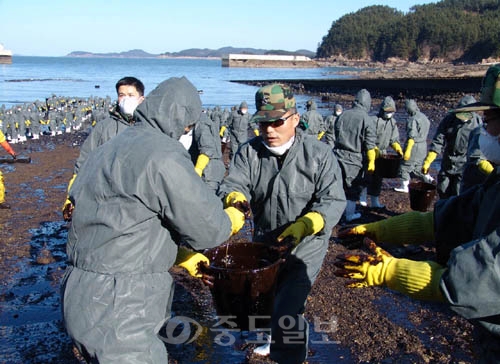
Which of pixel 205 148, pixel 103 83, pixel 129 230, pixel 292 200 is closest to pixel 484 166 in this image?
pixel 292 200

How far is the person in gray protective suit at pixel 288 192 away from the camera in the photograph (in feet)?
10.9

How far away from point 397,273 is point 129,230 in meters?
1.29

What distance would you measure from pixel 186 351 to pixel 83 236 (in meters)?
2.08

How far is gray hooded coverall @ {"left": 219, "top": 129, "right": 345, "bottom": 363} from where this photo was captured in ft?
11.0

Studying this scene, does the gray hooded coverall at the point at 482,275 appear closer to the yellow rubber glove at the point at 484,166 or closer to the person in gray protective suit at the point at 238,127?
the yellow rubber glove at the point at 484,166

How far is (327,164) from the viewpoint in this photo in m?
3.48

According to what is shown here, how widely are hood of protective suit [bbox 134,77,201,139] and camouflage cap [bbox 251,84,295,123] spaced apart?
2.71 feet

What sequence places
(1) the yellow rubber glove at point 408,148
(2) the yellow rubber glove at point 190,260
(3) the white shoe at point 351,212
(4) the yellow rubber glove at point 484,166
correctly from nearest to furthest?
(2) the yellow rubber glove at point 190,260, (4) the yellow rubber glove at point 484,166, (3) the white shoe at point 351,212, (1) the yellow rubber glove at point 408,148

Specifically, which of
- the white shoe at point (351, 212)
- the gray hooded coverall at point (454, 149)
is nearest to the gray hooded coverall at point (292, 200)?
the gray hooded coverall at point (454, 149)

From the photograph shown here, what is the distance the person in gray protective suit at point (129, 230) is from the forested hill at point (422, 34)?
101352 millimetres

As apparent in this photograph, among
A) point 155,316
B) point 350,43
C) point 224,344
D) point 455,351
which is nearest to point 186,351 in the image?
point 224,344

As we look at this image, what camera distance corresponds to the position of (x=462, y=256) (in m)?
1.86

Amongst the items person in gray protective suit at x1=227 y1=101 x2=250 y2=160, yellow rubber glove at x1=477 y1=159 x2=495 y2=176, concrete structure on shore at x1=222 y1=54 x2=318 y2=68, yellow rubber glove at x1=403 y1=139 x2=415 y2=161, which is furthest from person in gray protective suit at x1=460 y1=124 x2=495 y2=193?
concrete structure on shore at x1=222 y1=54 x2=318 y2=68

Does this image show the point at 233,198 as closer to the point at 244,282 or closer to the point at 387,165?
the point at 244,282
